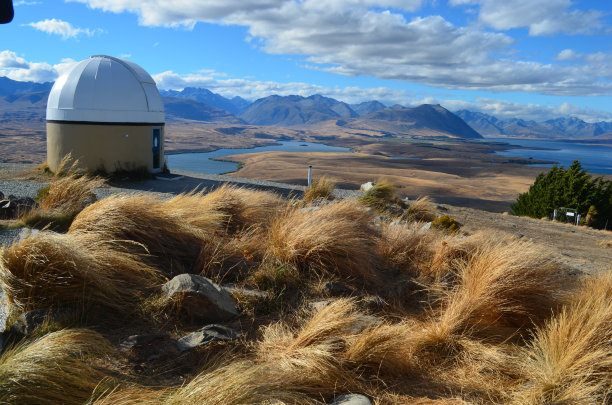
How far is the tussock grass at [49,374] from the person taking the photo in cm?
226

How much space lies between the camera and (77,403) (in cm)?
232

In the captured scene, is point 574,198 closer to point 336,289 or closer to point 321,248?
point 321,248

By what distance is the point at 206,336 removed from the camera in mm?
3354

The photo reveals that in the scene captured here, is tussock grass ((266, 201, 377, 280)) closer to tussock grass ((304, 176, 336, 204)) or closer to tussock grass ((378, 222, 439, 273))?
tussock grass ((378, 222, 439, 273))

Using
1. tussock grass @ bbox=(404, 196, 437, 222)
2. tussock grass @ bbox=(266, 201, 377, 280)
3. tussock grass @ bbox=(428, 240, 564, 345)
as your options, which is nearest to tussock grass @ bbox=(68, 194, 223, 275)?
tussock grass @ bbox=(266, 201, 377, 280)

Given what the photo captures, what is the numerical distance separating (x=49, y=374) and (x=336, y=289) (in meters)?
2.58

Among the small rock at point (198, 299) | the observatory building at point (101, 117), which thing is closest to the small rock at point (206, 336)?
the small rock at point (198, 299)

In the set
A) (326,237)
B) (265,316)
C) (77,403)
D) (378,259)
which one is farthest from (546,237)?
(77,403)

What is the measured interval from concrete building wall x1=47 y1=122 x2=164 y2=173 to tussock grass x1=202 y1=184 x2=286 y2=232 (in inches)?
388

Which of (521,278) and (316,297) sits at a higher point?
(521,278)

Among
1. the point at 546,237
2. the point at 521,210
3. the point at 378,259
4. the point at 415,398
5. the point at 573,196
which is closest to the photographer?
the point at 415,398

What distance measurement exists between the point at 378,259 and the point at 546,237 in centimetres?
967

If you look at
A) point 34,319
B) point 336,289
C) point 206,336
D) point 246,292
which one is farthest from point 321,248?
point 34,319

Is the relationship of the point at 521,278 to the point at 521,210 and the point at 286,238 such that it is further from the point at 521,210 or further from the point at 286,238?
the point at 521,210
